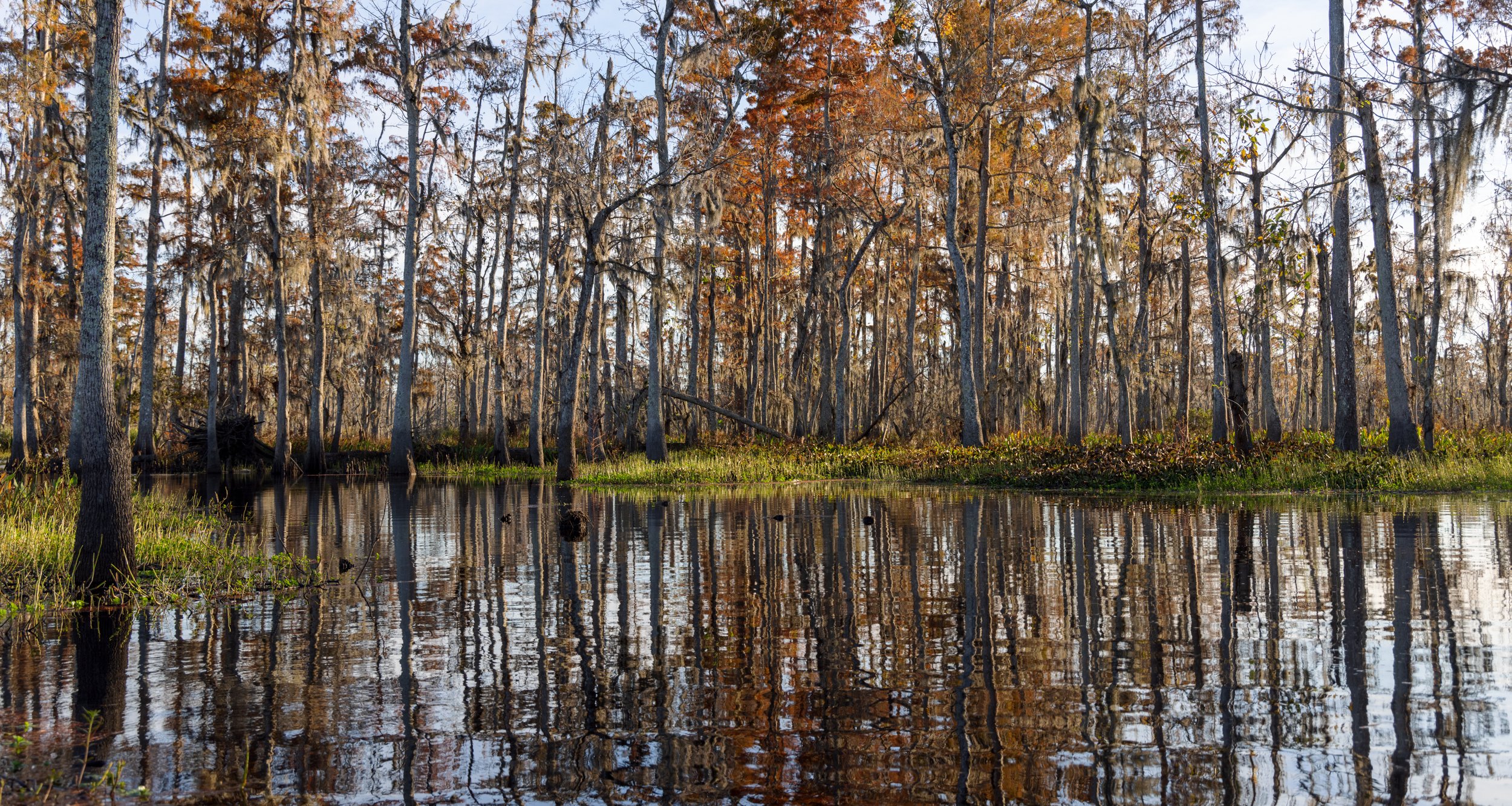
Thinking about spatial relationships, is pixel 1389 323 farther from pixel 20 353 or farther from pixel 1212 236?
pixel 20 353

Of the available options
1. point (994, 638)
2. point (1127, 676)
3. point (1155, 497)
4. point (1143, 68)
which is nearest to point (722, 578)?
point (994, 638)

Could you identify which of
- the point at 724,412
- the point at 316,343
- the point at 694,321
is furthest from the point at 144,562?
the point at 694,321

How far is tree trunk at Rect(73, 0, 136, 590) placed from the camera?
8352mm

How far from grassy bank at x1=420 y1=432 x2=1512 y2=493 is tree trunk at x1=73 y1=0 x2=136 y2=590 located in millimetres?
14497

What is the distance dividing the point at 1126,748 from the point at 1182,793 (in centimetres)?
49

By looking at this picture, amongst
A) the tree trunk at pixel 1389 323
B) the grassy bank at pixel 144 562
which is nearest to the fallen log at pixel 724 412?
the tree trunk at pixel 1389 323

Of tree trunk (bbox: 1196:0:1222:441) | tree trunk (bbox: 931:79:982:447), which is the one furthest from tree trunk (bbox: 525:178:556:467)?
tree trunk (bbox: 1196:0:1222:441)

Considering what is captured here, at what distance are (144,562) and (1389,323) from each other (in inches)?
803

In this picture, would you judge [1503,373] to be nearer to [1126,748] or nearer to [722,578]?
[722,578]

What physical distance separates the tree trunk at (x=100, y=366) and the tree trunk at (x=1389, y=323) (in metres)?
19.2

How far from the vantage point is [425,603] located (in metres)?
7.96

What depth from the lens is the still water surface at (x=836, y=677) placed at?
3.90 m

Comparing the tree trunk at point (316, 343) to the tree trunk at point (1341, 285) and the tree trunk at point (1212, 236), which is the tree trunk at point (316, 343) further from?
the tree trunk at point (1341, 285)

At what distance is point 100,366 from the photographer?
847cm
